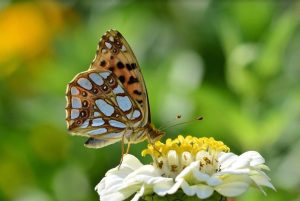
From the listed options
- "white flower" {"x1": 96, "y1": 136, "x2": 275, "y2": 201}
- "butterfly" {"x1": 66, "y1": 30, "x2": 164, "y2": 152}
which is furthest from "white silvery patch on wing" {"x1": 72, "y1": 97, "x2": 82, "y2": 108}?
"white flower" {"x1": 96, "y1": 136, "x2": 275, "y2": 201}

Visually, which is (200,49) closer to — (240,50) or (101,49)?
(240,50)

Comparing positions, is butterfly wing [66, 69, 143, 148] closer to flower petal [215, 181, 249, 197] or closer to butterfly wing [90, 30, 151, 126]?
butterfly wing [90, 30, 151, 126]

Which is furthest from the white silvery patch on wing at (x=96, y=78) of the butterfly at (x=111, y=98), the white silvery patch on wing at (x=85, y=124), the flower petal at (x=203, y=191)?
the flower petal at (x=203, y=191)

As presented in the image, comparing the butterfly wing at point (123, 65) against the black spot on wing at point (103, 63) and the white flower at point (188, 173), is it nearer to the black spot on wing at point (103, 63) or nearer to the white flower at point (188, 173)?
the black spot on wing at point (103, 63)

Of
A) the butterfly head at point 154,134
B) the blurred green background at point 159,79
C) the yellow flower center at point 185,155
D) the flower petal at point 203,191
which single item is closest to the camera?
the flower petal at point 203,191

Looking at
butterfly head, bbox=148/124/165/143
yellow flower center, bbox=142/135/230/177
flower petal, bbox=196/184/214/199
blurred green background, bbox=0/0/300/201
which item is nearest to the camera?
flower petal, bbox=196/184/214/199
